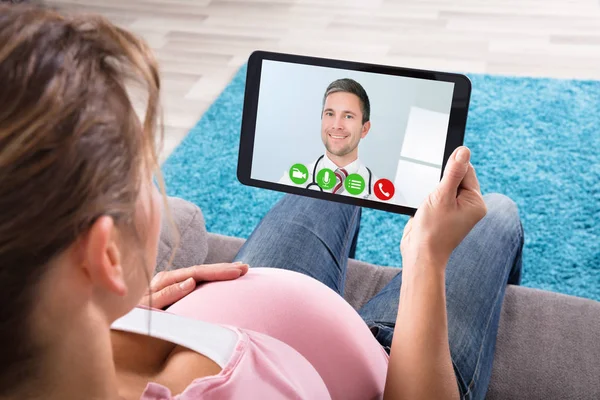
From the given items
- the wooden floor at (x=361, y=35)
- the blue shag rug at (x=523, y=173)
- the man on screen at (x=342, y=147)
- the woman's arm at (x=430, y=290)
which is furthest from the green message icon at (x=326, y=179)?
the wooden floor at (x=361, y=35)

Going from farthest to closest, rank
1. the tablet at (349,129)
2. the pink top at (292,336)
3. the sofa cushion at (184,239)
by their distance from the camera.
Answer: the sofa cushion at (184,239) < the tablet at (349,129) < the pink top at (292,336)

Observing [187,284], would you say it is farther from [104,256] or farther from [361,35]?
[361,35]

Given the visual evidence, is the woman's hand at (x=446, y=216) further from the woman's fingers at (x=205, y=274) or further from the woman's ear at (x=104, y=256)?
the woman's ear at (x=104, y=256)

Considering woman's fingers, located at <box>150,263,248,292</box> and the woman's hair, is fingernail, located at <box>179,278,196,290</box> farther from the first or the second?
the woman's hair

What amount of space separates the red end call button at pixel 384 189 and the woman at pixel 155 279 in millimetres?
108

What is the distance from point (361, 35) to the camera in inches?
110

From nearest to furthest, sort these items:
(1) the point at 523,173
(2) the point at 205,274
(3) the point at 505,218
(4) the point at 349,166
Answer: (2) the point at 205,274
(4) the point at 349,166
(3) the point at 505,218
(1) the point at 523,173

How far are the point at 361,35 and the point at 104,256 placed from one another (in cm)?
249

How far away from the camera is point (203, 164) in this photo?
2.12 meters

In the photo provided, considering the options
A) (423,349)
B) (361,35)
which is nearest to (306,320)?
(423,349)

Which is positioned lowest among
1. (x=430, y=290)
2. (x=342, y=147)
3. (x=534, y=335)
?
(x=534, y=335)

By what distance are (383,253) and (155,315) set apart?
1.08 metres

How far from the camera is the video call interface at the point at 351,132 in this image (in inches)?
37.1

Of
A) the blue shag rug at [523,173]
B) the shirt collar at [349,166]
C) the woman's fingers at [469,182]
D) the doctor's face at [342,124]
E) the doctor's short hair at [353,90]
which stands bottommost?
the blue shag rug at [523,173]
